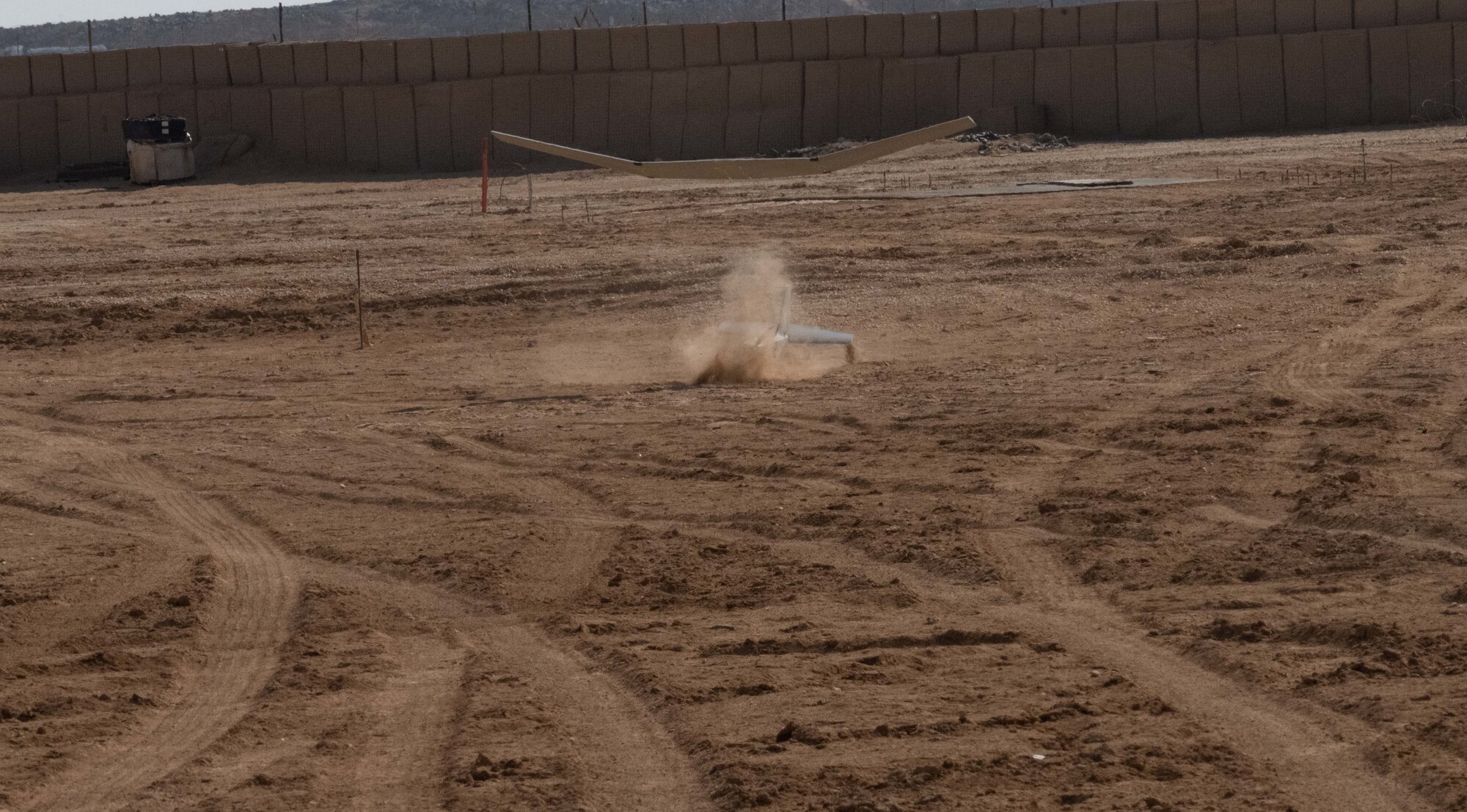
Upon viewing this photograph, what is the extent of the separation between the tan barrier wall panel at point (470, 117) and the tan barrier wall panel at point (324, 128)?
2612mm

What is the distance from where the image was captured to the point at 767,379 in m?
11.6

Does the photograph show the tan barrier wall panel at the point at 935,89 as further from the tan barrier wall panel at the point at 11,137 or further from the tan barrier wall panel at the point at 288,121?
the tan barrier wall panel at the point at 11,137

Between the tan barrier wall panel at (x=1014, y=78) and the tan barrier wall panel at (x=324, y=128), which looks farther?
the tan barrier wall panel at (x=324, y=128)

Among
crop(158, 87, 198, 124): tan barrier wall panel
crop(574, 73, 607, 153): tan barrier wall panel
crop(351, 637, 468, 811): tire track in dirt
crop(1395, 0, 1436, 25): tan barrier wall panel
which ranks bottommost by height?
crop(351, 637, 468, 811): tire track in dirt

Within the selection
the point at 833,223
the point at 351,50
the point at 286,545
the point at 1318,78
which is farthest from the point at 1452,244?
the point at 351,50

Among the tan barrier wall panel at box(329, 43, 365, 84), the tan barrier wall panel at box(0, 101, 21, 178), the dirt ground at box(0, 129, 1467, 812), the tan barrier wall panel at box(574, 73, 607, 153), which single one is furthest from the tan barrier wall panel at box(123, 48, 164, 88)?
the dirt ground at box(0, 129, 1467, 812)

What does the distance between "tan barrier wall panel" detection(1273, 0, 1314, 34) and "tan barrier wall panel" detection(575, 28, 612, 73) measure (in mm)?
14428

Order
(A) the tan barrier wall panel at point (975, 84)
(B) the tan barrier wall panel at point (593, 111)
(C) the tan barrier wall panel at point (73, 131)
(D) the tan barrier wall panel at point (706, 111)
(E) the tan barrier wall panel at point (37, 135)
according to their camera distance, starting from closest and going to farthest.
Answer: (A) the tan barrier wall panel at point (975, 84)
(D) the tan barrier wall panel at point (706, 111)
(B) the tan barrier wall panel at point (593, 111)
(C) the tan barrier wall panel at point (73, 131)
(E) the tan barrier wall panel at point (37, 135)

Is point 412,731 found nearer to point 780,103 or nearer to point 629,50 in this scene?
point 780,103

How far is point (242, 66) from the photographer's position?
34875 mm

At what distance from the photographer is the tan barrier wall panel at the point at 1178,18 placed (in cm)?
3167

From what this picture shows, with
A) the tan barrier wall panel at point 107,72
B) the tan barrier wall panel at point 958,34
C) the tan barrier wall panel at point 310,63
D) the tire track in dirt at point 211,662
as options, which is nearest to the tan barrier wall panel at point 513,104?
the tan barrier wall panel at point 310,63

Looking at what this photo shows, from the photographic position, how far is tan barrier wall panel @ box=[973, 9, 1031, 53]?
3281 centimetres

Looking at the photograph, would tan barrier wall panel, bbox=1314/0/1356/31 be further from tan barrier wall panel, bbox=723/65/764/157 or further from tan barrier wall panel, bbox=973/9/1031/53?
tan barrier wall panel, bbox=723/65/764/157
